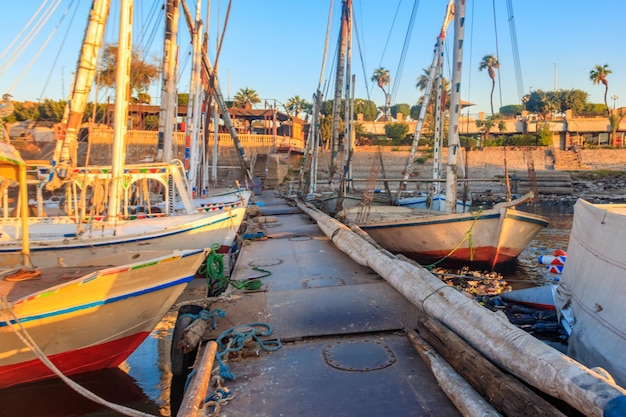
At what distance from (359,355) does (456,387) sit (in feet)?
4.61

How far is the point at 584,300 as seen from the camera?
6523 mm

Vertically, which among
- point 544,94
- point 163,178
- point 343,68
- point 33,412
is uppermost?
point 544,94

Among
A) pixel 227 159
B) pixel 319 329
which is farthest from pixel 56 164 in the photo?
pixel 227 159

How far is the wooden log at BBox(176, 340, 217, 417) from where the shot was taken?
13.1 ft

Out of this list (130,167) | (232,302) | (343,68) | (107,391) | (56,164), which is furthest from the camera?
(343,68)

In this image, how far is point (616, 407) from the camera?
3.01m

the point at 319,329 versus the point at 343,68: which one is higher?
the point at 343,68

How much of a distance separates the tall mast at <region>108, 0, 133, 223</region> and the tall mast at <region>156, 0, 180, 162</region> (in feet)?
18.7

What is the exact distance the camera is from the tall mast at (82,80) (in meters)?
12.3

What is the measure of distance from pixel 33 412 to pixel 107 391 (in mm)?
962

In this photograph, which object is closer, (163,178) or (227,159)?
(163,178)

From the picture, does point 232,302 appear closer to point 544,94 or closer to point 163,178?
point 163,178

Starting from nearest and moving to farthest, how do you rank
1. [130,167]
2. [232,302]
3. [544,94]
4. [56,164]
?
1. [232,302]
2. [56,164]
3. [130,167]
4. [544,94]

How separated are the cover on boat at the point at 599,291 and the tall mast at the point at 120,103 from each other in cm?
932
